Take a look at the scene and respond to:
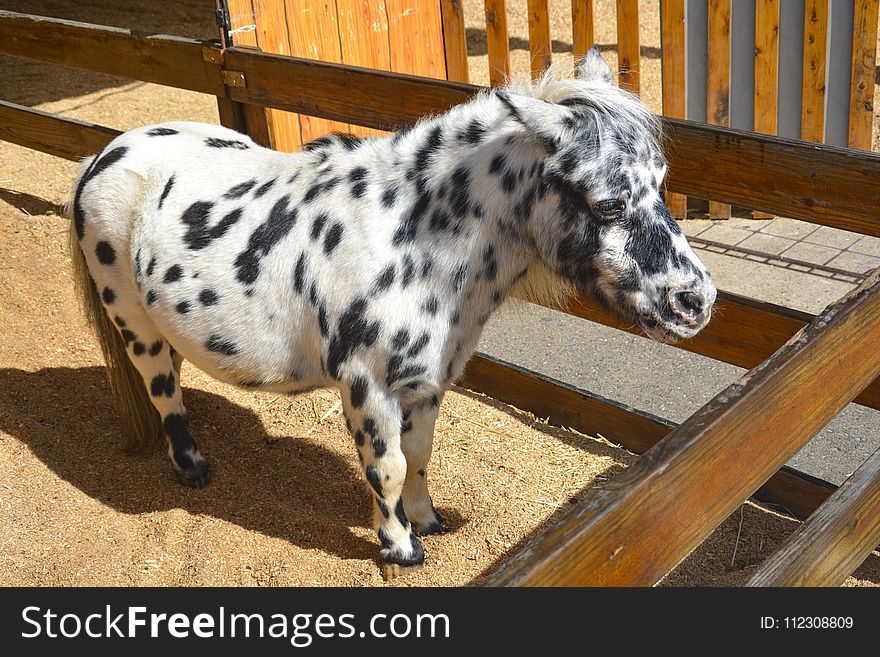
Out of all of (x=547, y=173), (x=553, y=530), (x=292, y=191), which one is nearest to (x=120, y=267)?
(x=292, y=191)

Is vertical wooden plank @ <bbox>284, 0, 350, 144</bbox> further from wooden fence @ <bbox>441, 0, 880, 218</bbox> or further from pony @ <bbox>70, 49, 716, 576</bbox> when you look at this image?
pony @ <bbox>70, 49, 716, 576</bbox>

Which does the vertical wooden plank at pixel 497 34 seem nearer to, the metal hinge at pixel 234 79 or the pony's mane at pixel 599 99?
the metal hinge at pixel 234 79

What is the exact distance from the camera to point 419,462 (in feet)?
11.2

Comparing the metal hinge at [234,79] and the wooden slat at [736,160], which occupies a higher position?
the metal hinge at [234,79]

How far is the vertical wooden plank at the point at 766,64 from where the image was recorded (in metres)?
5.92

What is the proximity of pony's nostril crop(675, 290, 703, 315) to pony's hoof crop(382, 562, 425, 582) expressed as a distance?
1454mm

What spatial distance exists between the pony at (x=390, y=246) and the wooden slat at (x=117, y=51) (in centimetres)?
131

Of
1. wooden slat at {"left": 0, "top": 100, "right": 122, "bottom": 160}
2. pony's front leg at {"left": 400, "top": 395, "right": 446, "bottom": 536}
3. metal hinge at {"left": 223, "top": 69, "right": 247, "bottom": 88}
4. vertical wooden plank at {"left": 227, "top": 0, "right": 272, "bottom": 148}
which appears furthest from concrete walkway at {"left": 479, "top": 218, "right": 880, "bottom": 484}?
wooden slat at {"left": 0, "top": 100, "right": 122, "bottom": 160}

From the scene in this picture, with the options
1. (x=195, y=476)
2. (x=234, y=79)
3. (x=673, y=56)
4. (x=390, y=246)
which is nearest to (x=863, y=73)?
(x=673, y=56)

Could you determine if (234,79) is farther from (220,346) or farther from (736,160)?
(736,160)

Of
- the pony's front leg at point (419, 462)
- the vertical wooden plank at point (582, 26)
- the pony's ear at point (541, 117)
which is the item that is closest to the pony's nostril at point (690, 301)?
the pony's ear at point (541, 117)

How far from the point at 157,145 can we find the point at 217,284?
712 millimetres

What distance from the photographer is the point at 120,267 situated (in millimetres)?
3393

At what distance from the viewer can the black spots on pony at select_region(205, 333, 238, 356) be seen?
10.3ft
